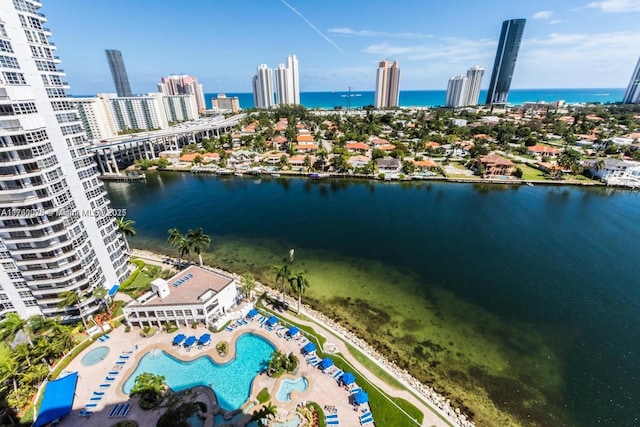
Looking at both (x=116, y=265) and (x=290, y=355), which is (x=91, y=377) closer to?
(x=116, y=265)

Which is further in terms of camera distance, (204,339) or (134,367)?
(204,339)

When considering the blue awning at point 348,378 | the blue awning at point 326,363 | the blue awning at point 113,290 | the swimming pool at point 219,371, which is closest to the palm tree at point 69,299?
the blue awning at point 113,290

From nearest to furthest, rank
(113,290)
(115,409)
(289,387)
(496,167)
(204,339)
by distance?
(115,409)
(289,387)
(204,339)
(113,290)
(496,167)

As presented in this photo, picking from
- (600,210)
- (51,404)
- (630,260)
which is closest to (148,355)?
(51,404)

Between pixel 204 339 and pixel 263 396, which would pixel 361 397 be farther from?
pixel 204 339

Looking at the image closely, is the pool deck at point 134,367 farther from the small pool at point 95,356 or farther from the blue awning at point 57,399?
the blue awning at point 57,399

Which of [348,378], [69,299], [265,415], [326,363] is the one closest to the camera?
[265,415]

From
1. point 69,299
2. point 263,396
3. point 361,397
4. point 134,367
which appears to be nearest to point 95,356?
point 134,367
